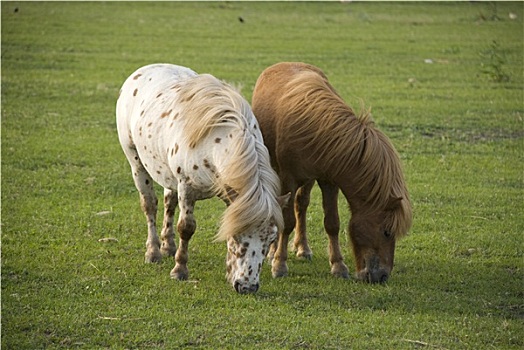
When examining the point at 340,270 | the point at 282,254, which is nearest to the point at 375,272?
the point at 340,270

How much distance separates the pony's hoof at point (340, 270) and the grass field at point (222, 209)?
156 millimetres

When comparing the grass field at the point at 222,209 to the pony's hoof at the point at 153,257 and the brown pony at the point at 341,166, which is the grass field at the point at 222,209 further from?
the brown pony at the point at 341,166

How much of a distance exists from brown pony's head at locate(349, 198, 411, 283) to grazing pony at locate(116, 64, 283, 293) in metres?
0.95

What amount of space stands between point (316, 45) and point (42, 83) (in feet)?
29.6

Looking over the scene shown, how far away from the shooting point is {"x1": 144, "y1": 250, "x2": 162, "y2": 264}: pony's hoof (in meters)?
7.82

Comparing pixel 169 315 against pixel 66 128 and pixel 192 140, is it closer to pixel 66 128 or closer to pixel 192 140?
pixel 192 140

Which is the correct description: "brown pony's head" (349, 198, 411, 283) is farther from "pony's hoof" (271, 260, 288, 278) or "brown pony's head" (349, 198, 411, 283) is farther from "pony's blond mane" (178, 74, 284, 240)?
"pony's blond mane" (178, 74, 284, 240)

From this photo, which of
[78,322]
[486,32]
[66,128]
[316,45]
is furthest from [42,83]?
[486,32]

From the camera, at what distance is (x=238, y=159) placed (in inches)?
255

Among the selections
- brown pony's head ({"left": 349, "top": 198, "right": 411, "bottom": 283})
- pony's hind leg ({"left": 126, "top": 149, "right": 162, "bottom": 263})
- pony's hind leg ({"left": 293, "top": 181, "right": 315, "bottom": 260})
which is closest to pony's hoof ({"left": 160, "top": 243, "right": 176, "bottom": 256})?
pony's hind leg ({"left": 126, "top": 149, "right": 162, "bottom": 263})

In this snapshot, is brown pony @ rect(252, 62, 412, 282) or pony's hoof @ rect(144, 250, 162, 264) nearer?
brown pony @ rect(252, 62, 412, 282)

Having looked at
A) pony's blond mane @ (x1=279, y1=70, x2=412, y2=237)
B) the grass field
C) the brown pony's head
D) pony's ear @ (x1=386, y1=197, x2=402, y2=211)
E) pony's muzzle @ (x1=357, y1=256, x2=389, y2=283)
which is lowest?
the grass field

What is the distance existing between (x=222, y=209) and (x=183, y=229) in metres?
2.79

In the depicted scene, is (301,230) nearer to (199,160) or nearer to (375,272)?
(375,272)
